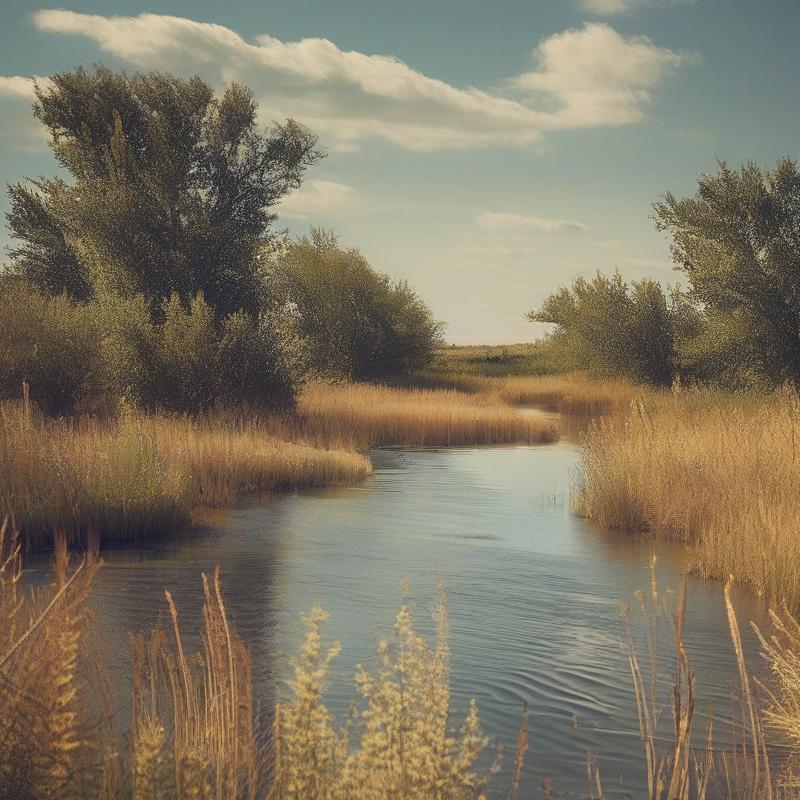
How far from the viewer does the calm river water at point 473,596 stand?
19.1 ft

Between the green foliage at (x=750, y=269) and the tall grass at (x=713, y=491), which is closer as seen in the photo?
the tall grass at (x=713, y=491)

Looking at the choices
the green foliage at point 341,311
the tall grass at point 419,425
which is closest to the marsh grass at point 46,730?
the tall grass at point 419,425

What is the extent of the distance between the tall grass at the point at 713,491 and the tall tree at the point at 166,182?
12183 millimetres

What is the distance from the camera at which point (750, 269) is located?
2577 cm

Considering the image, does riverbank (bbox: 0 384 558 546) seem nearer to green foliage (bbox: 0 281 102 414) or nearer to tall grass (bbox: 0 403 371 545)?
tall grass (bbox: 0 403 371 545)

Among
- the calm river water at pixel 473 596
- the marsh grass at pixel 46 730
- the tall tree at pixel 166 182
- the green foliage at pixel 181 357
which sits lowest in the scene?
the calm river water at pixel 473 596

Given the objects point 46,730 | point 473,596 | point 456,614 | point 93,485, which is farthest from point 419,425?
point 46,730

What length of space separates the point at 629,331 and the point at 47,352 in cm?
2051

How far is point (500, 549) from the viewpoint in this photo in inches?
447

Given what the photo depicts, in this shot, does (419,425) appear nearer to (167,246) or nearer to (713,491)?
(167,246)

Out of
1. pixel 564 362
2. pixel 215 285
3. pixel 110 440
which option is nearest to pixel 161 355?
pixel 215 285

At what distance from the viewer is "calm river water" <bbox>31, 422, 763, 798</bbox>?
229 inches

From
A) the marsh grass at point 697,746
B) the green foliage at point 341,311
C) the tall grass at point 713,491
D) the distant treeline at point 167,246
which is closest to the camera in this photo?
the marsh grass at point 697,746

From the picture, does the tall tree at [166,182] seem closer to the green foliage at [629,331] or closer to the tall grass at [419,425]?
the tall grass at [419,425]
